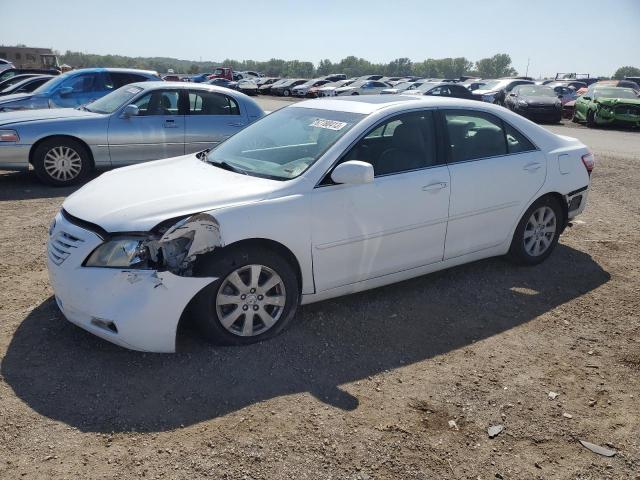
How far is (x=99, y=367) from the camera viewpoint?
3.42 m

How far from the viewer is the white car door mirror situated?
12.1 feet

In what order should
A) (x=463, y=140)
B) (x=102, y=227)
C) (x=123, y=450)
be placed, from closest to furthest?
(x=123, y=450) → (x=102, y=227) → (x=463, y=140)

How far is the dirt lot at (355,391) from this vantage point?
8.90 ft

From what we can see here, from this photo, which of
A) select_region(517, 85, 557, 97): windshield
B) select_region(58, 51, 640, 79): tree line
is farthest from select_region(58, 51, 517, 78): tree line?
select_region(517, 85, 557, 97): windshield

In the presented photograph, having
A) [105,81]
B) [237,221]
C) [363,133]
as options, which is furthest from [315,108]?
[105,81]

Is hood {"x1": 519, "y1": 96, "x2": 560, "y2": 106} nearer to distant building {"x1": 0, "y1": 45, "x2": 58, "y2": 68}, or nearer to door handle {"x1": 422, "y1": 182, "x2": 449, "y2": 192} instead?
door handle {"x1": 422, "y1": 182, "x2": 449, "y2": 192}

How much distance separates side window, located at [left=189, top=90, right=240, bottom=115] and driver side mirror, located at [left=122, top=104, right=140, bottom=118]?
91 cm

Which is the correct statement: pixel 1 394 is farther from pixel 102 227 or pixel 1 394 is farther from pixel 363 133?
pixel 363 133

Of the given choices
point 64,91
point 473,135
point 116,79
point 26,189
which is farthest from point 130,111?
point 473,135

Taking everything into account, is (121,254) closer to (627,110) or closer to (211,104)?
(211,104)

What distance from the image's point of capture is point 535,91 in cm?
2114

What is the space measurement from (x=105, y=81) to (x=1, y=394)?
936 cm

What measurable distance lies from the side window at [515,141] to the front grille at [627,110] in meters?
16.3

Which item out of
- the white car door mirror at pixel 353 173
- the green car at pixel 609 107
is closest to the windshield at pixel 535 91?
the green car at pixel 609 107
